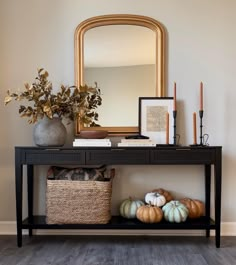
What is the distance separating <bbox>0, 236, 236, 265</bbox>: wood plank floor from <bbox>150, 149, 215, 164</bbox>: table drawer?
2.34ft

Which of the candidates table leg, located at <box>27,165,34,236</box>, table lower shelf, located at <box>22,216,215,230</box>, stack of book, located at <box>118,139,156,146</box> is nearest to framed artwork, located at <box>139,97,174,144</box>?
stack of book, located at <box>118,139,156,146</box>

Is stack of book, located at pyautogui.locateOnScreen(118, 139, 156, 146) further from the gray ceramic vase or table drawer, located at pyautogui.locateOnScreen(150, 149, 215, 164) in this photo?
the gray ceramic vase

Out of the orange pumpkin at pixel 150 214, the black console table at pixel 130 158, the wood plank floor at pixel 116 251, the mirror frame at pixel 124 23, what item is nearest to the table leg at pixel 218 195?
the black console table at pixel 130 158

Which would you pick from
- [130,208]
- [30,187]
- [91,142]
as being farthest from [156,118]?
[30,187]

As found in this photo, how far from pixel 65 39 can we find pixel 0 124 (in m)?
1.00

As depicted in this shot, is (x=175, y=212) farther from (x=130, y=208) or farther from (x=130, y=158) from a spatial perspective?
(x=130, y=158)

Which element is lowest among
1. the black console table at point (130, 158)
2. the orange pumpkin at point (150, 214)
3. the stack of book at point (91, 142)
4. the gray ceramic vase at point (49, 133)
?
the orange pumpkin at point (150, 214)

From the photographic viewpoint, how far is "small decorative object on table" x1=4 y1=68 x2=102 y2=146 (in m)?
2.74

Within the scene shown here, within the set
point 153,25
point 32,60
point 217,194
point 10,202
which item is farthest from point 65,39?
point 217,194

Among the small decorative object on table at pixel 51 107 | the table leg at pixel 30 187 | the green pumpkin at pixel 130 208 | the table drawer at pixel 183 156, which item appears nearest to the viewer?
the table drawer at pixel 183 156

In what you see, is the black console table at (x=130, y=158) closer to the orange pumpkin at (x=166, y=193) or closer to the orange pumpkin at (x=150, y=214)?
the orange pumpkin at (x=150, y=214)

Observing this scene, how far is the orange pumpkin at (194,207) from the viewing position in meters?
2.84

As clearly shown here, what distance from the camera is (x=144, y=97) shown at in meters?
3.04

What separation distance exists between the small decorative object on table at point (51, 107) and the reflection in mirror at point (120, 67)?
0.67ft
